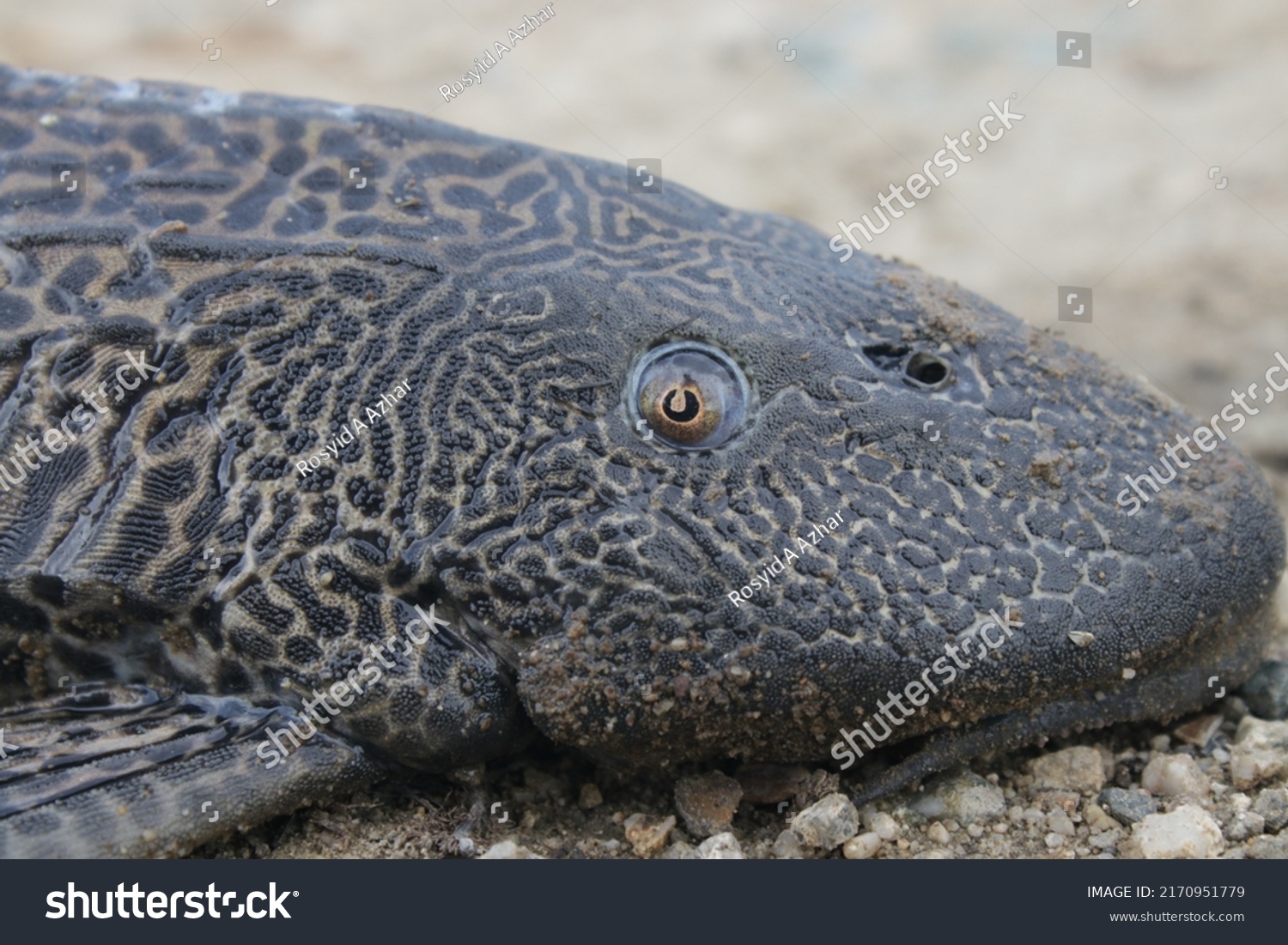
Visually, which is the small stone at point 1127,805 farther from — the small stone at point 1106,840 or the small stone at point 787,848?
the small stone at point 787,848

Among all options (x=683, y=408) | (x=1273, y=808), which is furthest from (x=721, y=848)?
(x=1273, y=808)

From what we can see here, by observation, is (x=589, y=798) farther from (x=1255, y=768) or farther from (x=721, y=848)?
(x=1255, y=768)

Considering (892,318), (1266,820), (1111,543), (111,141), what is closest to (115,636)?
(111,141)

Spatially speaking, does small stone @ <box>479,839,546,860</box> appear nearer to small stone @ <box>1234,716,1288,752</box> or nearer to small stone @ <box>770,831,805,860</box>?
small stone @ <box>770,831,805,860</box>

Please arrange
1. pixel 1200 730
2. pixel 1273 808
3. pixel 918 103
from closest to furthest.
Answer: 1. pixel 1273 808
2. pixel 1200 730
3. pixel 918 103

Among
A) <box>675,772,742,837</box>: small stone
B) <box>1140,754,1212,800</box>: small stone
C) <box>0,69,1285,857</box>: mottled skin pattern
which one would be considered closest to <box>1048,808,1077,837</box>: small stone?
<box>0,69,1285,857</box>: mottled skin pattern

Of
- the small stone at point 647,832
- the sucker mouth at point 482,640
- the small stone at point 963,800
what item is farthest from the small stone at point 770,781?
the sucker mouth at point 482,640
